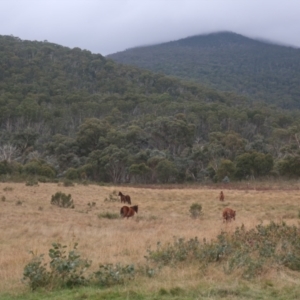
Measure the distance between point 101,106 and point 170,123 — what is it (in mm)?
22594

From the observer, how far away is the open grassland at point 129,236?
6137 mm

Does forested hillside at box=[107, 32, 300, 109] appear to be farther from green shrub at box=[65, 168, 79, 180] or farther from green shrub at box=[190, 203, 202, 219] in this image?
green shrub at box=[190, 203, 202, 219]

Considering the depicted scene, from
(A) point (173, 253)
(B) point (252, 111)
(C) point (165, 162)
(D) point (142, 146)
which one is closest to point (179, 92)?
(B) point (252, 111)

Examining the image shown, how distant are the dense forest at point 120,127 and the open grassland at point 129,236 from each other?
17.0 meters

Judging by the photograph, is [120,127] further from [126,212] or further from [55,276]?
[55,276]

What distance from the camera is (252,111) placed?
81938mm

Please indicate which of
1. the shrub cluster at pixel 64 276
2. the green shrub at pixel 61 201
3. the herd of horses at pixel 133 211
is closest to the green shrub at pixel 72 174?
the herd of horses at pixel 133 211

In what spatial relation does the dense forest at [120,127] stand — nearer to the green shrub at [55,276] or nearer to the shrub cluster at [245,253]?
the shrub cluster at [245,253]

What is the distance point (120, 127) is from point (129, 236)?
57664mm

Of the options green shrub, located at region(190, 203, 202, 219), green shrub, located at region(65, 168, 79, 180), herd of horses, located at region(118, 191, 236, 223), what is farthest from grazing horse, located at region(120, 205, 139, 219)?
green shrub, located at region(65, 168, 79, 180)

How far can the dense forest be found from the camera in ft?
159

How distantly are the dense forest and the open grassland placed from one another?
16975mm

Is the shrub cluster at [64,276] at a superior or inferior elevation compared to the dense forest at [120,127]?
inferior

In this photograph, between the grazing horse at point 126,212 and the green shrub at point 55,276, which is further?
the grazing horse at point 126,212
